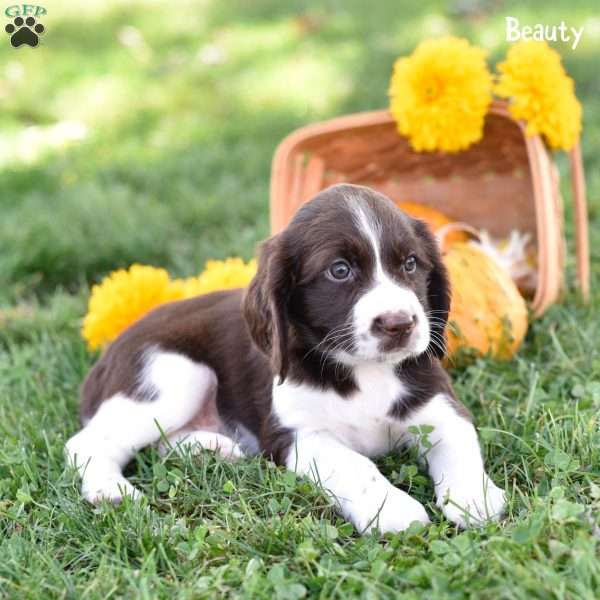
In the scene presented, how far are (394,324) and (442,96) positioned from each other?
2.38 metres

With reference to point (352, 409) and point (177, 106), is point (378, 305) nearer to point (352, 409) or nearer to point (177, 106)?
point (352, 409)

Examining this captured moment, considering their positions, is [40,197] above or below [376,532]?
above

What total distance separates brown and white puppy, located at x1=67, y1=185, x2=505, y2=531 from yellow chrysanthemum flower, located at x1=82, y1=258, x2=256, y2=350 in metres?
0.71

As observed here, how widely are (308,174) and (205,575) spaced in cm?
306

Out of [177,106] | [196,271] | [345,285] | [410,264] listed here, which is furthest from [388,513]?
[177,106]

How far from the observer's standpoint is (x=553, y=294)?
4.64 metres

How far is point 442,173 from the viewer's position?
5492 millimetres

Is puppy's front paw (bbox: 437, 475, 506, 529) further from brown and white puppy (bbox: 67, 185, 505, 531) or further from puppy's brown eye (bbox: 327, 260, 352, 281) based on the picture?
puppy's brown eye (bbox: 327, 260, 352, 281)

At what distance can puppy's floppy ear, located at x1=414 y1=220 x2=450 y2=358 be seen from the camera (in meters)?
3.41

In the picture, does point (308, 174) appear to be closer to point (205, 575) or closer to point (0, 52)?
point (205, 575)

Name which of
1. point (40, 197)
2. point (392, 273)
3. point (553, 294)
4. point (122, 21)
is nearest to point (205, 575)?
point (392, 273)

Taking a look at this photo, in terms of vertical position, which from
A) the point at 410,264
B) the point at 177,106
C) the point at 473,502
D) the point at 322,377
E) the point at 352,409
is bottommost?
the point at 473,502

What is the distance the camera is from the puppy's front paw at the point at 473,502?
274 cm

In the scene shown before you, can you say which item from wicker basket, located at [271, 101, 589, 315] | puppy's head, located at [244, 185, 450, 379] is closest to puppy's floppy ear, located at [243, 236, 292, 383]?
puppy's head, located at [244, 185, 450, 379]
